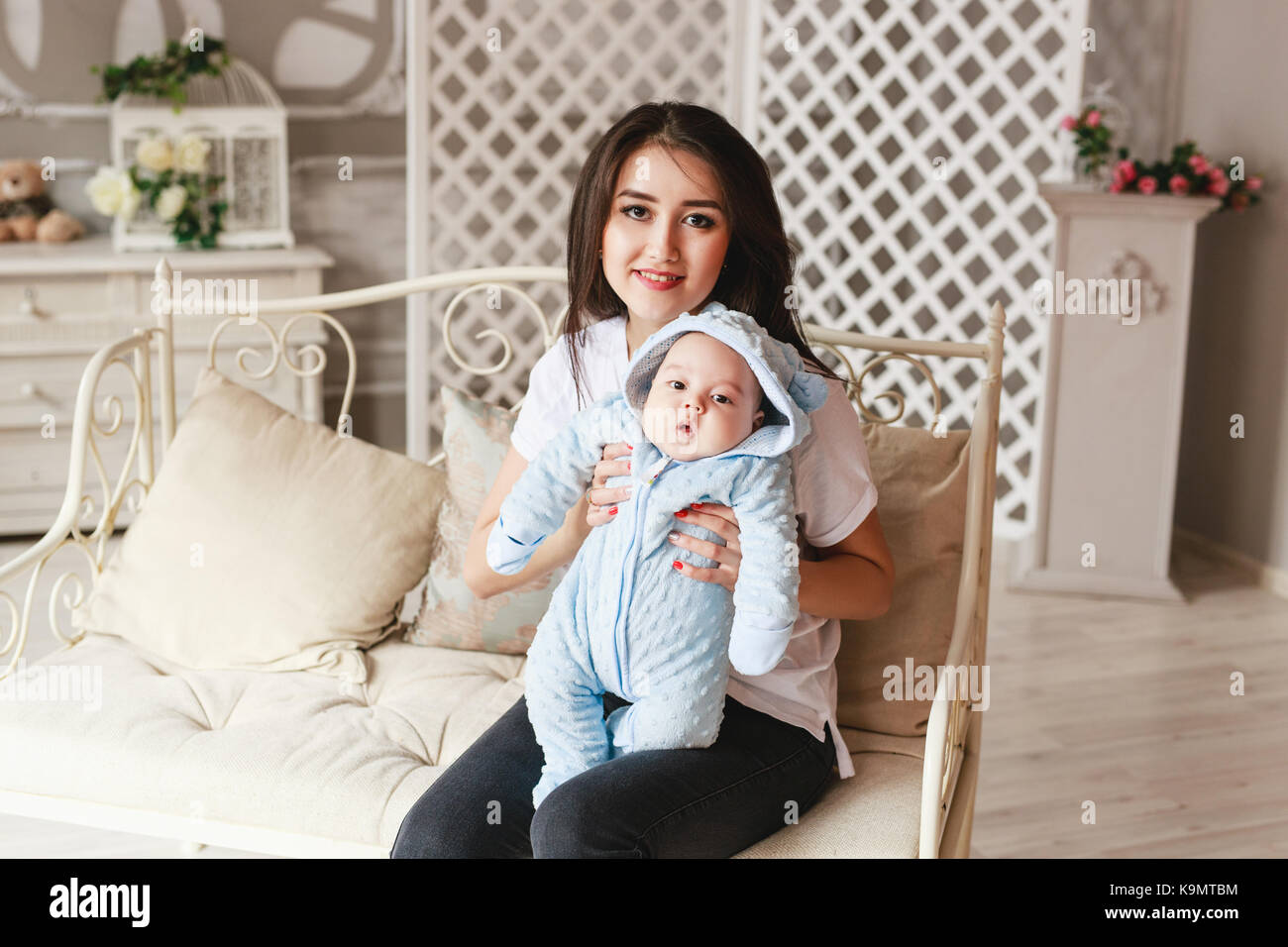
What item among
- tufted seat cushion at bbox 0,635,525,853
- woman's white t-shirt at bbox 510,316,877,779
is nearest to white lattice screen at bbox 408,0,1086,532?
tufted seat cushion at bbox 0,635,525,853

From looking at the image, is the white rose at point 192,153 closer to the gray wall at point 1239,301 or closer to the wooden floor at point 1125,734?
the wooden floor at point 1125,734

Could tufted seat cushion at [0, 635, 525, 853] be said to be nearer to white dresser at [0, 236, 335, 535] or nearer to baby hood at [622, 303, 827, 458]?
baby hood at [622, 303, 827, 458]

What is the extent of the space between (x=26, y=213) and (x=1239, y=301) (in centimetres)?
356

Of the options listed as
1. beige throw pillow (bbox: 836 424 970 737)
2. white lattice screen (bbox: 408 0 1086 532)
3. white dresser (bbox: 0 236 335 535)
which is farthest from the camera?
white lattice screen (bbox: 408 0 1086 532)

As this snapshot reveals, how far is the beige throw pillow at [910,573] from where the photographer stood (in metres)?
1.71

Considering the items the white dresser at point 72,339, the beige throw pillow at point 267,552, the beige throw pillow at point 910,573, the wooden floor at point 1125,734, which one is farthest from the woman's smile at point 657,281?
the white dresser at point 72,339

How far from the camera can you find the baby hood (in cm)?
128

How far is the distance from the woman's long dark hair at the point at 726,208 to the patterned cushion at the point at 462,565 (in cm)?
38

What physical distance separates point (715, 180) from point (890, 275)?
2622 millimetres

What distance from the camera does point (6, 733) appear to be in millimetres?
1638

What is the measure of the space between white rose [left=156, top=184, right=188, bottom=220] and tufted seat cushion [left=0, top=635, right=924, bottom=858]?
215 cm
